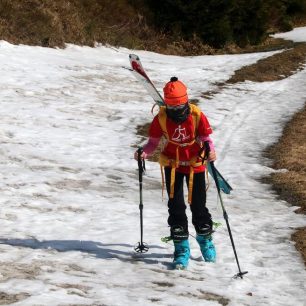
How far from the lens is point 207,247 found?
693cm

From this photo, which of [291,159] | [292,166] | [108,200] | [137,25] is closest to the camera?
[108,200]

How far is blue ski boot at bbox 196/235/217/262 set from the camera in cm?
686

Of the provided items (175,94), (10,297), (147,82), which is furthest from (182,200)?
(10,297)

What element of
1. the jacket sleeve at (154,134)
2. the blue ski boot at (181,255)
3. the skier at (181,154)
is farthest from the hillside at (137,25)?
the blue ski boot at (181,255)

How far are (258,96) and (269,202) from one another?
10.00 meters

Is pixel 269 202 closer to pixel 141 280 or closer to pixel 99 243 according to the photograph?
pixel 99 243

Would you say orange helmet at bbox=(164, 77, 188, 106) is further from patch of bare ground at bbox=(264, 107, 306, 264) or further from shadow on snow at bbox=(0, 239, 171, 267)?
patch of bare ground at bbox=(264, 107, 306, 264)

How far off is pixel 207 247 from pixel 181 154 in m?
1.16

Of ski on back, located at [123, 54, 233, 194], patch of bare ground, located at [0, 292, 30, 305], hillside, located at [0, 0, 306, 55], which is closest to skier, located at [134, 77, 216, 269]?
ski on back, located at [123, 54, 233, 194]

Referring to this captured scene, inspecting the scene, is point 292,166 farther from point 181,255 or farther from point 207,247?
point 181,255

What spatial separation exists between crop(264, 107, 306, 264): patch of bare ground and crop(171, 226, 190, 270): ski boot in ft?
5.42

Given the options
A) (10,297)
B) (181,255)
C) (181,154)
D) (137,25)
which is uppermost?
(181,154)

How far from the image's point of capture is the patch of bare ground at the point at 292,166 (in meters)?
9.76

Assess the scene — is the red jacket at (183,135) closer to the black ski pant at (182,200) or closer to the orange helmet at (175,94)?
the black ski pant at (182,200)
